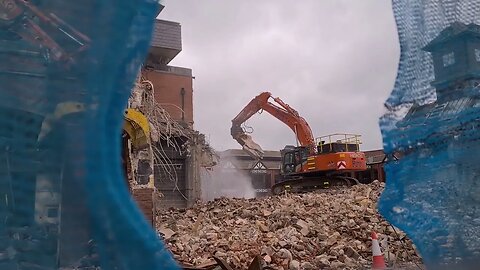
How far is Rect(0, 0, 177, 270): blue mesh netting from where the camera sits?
1369mm

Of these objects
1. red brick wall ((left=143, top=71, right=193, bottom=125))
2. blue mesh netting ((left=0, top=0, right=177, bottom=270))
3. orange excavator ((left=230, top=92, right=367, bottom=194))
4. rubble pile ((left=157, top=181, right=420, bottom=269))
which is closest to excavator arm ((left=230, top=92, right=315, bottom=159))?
orange excavator ((left=230, top=92, right=367, bottom=194))

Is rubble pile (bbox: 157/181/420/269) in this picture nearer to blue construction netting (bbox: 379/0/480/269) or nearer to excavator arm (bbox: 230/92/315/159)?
blue construction netting (bbox: 379/0/480/269)

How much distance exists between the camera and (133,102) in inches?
276

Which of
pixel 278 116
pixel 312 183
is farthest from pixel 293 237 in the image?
pixel 278 116

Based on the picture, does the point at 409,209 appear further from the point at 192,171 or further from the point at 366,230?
the point at 192,171

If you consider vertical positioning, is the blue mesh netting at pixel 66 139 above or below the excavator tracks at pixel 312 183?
below

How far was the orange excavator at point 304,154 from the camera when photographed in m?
18.9

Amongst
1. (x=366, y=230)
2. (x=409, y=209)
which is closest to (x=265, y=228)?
(x=366, y=230)

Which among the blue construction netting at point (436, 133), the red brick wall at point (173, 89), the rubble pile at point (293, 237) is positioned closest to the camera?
the blue construction netting at point (436, 133)

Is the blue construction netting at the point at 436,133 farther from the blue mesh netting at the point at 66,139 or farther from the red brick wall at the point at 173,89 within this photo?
the red brick wall at the point at 173,89

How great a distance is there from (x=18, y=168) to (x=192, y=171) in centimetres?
1875

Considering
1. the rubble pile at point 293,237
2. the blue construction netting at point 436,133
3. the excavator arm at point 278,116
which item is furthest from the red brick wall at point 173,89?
the blue construction netting at point 436,133

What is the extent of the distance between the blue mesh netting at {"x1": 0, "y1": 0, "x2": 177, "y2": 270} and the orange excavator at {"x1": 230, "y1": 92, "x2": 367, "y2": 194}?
57.5 ft

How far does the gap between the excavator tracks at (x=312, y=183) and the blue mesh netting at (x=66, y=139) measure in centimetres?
1810
